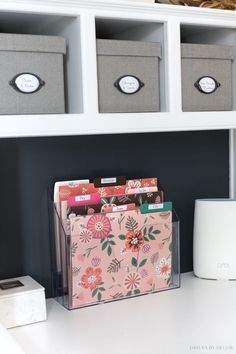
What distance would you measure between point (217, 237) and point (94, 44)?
76 centimetres

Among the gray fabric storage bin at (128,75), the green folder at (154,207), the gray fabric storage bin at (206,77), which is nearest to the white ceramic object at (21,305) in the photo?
the green folder at (154,207)

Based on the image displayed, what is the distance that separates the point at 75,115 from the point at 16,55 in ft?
0.68

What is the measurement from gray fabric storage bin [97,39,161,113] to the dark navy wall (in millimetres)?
283

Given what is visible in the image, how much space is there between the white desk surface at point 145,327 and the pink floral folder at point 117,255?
4cm

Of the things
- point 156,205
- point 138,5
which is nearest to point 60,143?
point 156,205

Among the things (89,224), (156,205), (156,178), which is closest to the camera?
(89,224)

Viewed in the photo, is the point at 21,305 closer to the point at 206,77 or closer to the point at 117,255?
the point at 117,255

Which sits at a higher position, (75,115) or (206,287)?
(75,115)

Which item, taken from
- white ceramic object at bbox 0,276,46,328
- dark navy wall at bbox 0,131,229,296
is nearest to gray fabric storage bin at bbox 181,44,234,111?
dark navy wall at bbox 0,131,229,296

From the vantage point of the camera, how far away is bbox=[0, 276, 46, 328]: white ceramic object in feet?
4.52

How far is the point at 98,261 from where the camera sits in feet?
5.08

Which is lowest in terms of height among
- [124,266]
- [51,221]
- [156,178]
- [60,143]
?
[124,266]

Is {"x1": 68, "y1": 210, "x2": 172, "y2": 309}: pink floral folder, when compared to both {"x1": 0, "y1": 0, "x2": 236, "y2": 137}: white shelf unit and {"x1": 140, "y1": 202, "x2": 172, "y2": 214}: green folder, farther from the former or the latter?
{"x1": 0, "y1": 0, "x2": 236, "y2": 137}: white shelf unit

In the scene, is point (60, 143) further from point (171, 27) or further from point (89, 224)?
point (171, 27)
